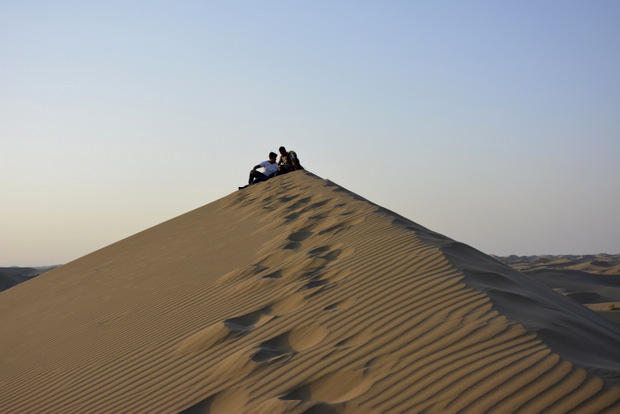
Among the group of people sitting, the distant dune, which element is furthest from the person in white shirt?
the distant dune

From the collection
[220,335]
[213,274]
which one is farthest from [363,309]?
[213,274]

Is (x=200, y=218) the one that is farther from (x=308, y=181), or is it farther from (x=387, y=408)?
(x=387, y=408)

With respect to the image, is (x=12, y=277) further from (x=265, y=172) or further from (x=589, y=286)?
(x=589, y=286)

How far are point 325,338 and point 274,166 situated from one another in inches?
469

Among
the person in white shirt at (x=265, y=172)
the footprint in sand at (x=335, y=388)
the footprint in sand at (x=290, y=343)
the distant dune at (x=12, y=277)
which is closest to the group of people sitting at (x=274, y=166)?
the person in white shirt at (x=265, y=172)

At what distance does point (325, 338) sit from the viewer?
12.7 ft

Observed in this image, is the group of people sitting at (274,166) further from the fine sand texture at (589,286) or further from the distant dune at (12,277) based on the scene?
the distant dune at (12,277)

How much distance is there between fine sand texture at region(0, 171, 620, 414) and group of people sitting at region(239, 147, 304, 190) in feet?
23.6

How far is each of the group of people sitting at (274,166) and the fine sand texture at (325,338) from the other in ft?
23.6

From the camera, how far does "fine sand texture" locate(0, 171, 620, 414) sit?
2914 mm

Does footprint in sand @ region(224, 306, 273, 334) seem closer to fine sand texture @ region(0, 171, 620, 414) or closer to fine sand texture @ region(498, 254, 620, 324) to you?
fine sand texture @ region(0, 171, 620, 414)

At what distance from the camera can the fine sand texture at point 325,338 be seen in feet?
9.56

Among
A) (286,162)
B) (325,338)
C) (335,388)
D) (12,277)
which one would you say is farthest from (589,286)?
(12,277)

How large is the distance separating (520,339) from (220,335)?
7.44 feet
